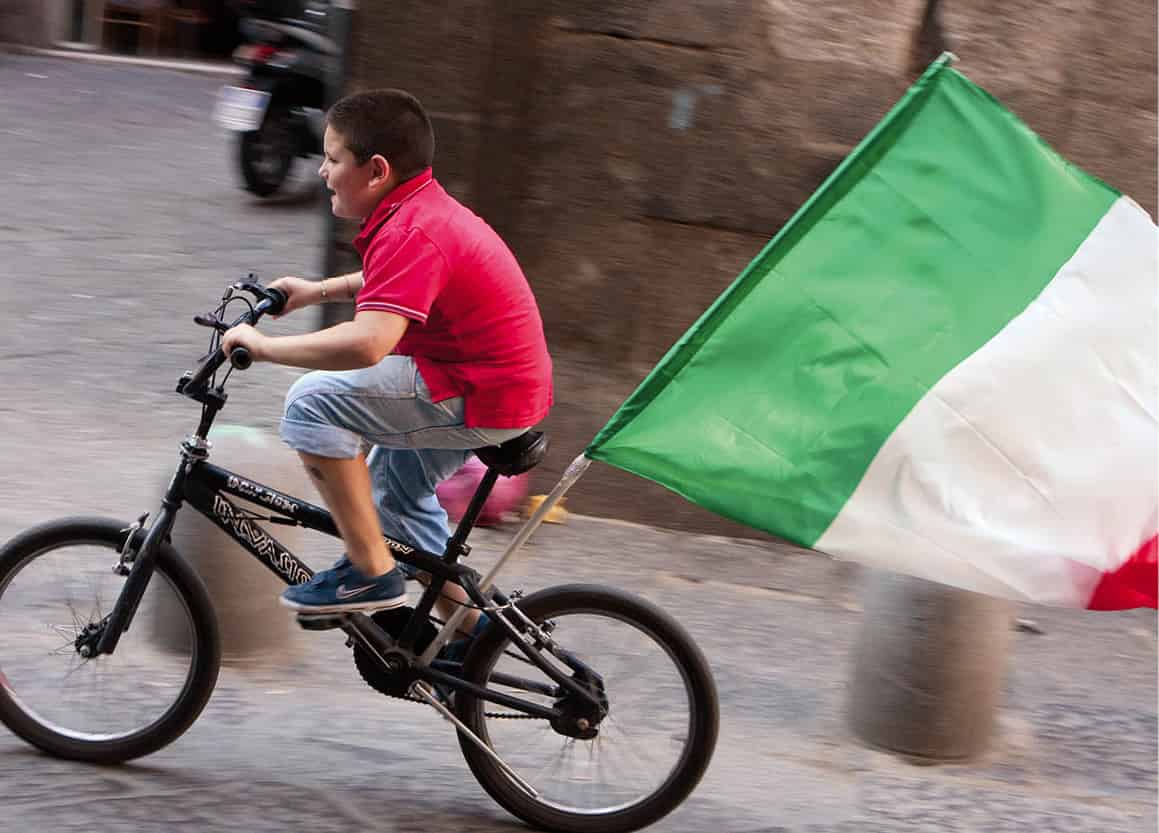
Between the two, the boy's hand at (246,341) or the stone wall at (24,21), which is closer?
the boy's hand at (246,341)

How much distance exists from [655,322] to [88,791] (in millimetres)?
3309

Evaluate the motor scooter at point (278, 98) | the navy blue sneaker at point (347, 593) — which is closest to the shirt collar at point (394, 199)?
the navy blue sneaker at point (347, 593)

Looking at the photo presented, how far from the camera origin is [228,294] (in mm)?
3689

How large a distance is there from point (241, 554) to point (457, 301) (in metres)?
1.41

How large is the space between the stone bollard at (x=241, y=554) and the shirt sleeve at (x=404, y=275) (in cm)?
121

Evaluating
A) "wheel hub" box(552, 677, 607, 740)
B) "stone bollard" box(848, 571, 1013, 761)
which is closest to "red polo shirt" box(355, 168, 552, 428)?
"wheel hub" box(552, 677, 607, 740)

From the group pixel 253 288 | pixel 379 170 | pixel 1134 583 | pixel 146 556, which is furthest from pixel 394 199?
pixel 1134 583

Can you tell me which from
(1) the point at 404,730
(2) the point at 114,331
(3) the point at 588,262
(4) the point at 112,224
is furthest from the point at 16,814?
(4) the point at 112,224

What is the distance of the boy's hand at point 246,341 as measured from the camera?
11.3 feet

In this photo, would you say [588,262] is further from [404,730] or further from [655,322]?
[404,730]

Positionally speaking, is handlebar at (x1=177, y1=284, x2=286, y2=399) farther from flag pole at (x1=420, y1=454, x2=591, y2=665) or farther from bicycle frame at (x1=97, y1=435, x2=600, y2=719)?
flag pole at (x1=420, y1=454, x2=591, y2=665)

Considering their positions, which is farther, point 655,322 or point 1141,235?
point 655,322

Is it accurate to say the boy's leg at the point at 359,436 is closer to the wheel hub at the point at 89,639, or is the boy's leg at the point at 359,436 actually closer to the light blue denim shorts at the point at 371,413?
the light blue denim shorts at the point at 371,413

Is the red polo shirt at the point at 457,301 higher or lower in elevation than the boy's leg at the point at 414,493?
higher
